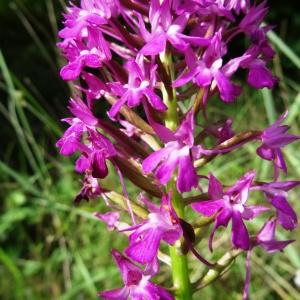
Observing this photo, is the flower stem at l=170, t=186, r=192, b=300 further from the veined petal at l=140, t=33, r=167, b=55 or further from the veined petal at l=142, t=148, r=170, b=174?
the veined petal at l=140, t=33, r=167, b=55

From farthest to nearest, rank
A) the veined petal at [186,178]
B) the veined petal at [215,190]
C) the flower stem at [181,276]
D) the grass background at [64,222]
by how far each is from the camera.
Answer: the grass background at [64,222]
the flower stem at [181,276]
the veined petal at [215,190]
the veined petal at [186,178]

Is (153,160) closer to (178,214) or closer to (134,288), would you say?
(178,214)

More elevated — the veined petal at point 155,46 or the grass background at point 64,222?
the veined petal at point 155,46

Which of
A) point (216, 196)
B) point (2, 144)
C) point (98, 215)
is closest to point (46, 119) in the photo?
point (98, 215)

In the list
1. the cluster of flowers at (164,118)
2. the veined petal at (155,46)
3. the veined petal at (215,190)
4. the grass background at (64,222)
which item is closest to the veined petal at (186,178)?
the cluster of flowers at (164,118)

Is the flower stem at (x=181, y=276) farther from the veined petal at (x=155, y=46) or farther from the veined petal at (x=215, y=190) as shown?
the veined petal at (x=155, y=46)

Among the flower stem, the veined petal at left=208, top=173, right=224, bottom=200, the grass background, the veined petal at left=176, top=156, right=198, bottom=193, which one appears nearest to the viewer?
the veined petal at left=176, top=156, right=198, bottom=193

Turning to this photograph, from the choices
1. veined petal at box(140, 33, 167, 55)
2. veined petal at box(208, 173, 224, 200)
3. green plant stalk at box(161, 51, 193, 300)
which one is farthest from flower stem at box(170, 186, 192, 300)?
veined petal at box(140, 33, 167, 55)

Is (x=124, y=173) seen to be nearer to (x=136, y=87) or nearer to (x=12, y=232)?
(x=136, y=87)
